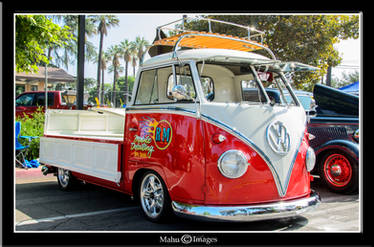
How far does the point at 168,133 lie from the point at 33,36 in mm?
5048

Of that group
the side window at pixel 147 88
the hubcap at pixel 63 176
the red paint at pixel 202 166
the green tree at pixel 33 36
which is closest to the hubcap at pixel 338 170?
the red paint at pixel 202 166

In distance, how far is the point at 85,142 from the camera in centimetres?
634

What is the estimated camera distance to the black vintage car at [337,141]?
22.0ft

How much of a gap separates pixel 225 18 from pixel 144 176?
407 inches

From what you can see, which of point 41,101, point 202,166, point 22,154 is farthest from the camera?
point 41,101

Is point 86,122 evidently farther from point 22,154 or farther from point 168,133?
point 168,133

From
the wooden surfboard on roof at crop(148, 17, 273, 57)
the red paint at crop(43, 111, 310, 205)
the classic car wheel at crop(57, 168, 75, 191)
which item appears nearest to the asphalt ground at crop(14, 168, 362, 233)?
the classic car wheel at crop(57, 168, 75, 191)

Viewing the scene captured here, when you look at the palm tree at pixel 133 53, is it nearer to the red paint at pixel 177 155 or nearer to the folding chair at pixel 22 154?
the folding chair at pixel 22 154

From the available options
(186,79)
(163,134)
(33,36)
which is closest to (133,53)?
(33,36)

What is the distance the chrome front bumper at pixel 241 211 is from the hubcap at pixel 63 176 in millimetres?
3660

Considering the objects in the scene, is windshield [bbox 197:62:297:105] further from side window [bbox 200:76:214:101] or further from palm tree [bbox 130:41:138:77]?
palm tree [bbox 130:41:138:77]
